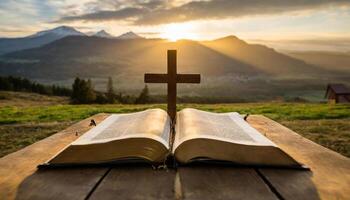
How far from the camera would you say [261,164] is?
7.18ft

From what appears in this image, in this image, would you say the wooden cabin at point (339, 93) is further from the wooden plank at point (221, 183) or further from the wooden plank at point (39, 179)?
the wooden plank at point (39, 179)

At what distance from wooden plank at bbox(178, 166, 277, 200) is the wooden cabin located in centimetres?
6647

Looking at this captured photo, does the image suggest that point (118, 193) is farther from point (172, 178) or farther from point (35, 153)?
point (35, 153)

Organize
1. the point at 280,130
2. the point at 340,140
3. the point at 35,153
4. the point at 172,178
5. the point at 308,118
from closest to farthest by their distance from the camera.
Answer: the point at 172,178 < the point at 35,153 < the point at 280,130 < the point at 340,140 < the point at 308,118

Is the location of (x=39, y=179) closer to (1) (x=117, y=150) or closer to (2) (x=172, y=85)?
(1) (x=117, y=150)

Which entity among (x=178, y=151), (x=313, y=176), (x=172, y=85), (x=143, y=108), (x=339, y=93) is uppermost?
(x=172, y=85)

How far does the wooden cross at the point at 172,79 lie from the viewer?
11.9 ft

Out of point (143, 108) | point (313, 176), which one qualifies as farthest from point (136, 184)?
point (143, 108)

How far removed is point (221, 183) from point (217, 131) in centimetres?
62

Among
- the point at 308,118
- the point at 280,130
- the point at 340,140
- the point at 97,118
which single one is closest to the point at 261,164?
the point at 280,130

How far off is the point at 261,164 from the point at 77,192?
99 centimetres

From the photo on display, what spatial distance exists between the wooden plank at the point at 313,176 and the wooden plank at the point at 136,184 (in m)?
0.51

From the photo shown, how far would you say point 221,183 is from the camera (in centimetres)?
191

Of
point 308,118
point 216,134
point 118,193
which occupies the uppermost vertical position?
point 216,134
